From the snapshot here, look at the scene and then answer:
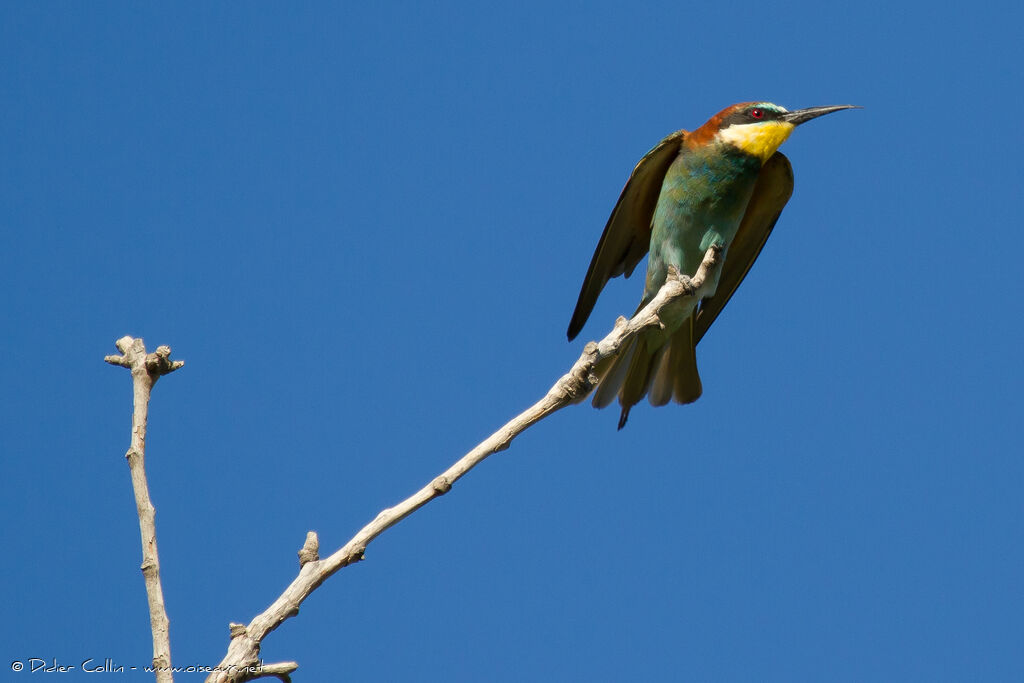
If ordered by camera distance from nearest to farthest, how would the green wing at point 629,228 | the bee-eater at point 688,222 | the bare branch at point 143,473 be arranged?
the bare branch at point 143,473, the bee-eater at point 688,222, the green wing at point 629,228

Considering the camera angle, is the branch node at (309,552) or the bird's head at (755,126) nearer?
the branch node at (309,552)

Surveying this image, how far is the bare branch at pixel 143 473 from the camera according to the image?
2.08m

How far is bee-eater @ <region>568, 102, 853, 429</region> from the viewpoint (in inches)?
201

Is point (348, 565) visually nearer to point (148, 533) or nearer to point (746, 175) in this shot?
point (148, 533)

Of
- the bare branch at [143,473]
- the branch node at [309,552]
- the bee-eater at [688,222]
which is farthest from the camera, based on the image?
the bee-eater at [688,222]

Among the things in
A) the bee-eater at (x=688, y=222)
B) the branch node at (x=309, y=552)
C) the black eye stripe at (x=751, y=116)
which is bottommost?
the branch node at (x=309, y=552)

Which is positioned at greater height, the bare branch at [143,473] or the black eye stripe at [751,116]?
the black eye stripe at [751,116]

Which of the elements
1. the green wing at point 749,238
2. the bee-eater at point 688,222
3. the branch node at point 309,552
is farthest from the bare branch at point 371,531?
the green wing at point 749,238

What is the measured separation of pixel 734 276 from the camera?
572 cm

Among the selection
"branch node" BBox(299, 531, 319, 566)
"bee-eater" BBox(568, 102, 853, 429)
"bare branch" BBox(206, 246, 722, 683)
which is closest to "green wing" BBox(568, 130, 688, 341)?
"bee-eater" BBox(568, 102, 853, 429)

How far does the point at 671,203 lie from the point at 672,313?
523mm

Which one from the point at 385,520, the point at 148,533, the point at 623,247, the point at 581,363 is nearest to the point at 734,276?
the point at 623,247

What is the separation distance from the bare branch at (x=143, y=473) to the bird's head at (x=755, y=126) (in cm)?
334

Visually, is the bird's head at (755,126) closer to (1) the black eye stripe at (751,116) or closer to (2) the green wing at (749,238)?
(1) the black eye stripe at (751,116)
